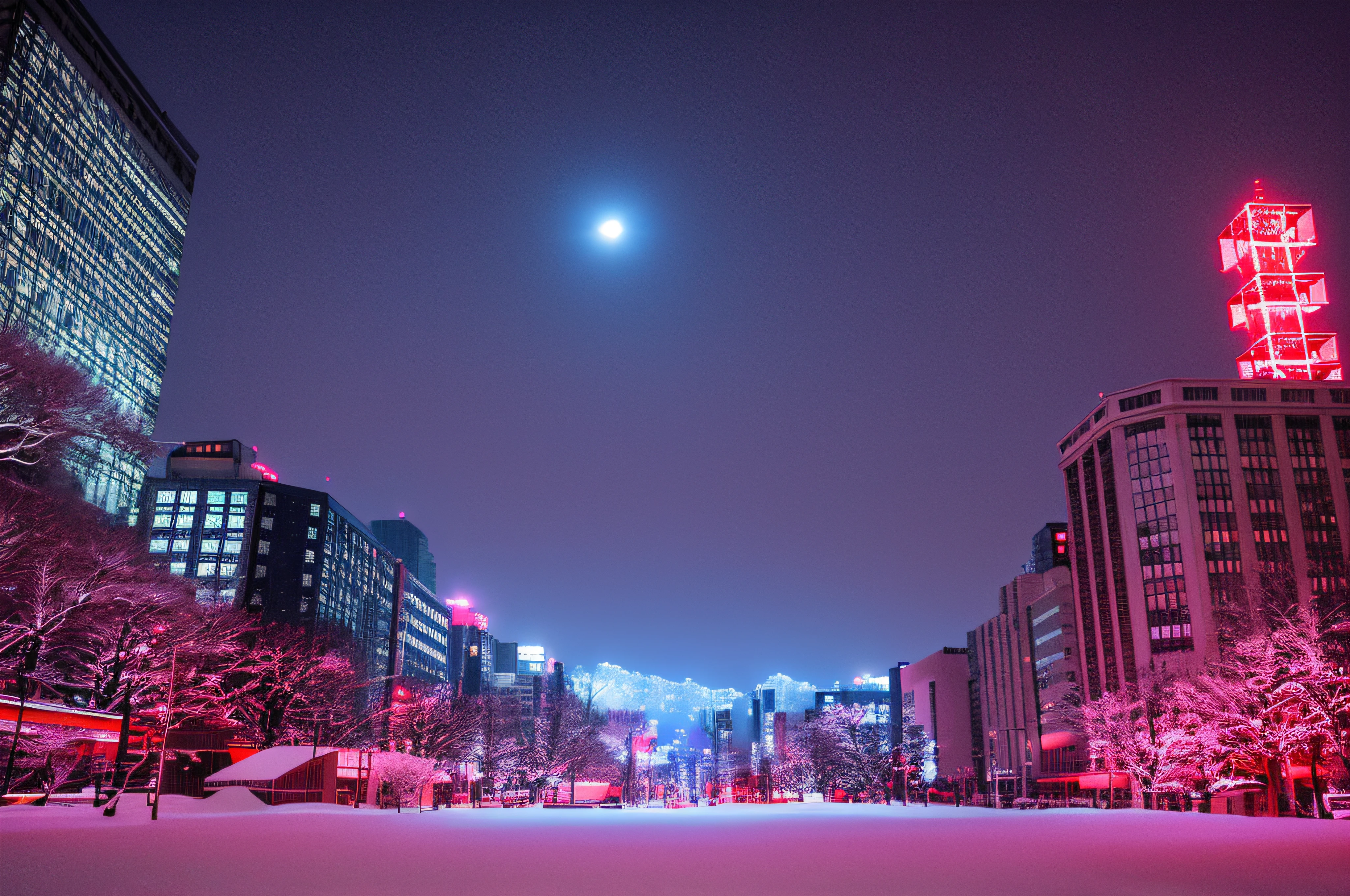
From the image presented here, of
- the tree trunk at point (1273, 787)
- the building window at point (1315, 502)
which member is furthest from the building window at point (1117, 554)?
the tree trunk at point (1273, 787)

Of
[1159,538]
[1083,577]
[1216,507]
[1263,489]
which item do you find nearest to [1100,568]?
[1083,577]

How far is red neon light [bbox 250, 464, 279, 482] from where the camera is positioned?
156m

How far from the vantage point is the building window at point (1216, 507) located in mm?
116125

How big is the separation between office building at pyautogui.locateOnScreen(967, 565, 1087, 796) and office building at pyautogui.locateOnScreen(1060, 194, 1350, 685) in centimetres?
575

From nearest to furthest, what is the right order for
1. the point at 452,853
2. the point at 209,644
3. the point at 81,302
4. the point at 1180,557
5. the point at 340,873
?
→ 1. the point at 340,873
2. the point at 452,853
3. the point at 209,644
4. the point at 81,302
5. the point at 1180,557

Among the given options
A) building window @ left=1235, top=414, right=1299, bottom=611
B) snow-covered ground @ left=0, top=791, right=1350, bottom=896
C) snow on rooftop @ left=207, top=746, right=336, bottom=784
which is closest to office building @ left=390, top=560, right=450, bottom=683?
snow on rooftop @ left=207, top=746, right=336, bottom=784

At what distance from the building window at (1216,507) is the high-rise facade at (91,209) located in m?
130

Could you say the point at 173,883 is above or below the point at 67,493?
below

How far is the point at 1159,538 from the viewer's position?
12194 cm

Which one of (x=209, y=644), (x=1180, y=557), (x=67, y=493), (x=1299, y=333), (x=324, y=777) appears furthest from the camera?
(x=1299, y=333)

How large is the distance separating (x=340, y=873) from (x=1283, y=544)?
135316 mm

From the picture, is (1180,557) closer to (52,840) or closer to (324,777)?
(324,777)

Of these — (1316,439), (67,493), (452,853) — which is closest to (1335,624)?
(452,853)

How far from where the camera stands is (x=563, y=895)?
1169 cm
